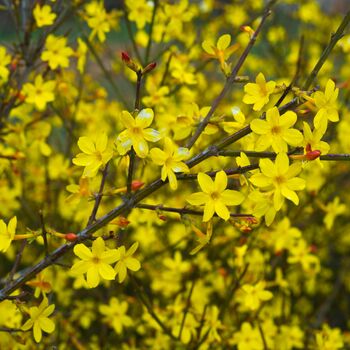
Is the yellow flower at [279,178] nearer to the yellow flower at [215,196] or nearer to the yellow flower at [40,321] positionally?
the yellow flower at [215,196]

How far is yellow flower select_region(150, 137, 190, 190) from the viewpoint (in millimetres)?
1570

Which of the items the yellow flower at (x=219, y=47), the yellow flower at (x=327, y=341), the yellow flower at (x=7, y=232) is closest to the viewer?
the yellow flower at (x=7, y=232)

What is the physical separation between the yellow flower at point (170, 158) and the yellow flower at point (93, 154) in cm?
13

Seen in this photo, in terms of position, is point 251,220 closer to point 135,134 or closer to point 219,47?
point 135,134

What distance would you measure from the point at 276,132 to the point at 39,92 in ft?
5.16

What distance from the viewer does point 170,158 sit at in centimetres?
159

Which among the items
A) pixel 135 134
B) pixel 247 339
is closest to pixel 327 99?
pixel 135 134

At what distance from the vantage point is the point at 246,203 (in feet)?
9.78

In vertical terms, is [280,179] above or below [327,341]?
above

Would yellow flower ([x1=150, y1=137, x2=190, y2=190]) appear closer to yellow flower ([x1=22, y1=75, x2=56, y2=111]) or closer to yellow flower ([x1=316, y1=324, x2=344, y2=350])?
yellow flower ([x1=22, y1=75, x2=56, y2=111])

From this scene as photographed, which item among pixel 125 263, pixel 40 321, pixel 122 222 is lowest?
pixel 40 321

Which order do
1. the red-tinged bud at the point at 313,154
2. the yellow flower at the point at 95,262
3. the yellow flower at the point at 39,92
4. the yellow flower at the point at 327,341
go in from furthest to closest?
the yellow flower at the point at 39,92 < the yellow flower at the point at 327,341 < the yellow flower at the point at 95,262 < the red-tinged bud at the point at 313,154

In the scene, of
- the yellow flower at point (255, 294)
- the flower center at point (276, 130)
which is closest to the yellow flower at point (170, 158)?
the flower center at point (276, 130)

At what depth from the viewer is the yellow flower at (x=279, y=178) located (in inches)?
59.9
